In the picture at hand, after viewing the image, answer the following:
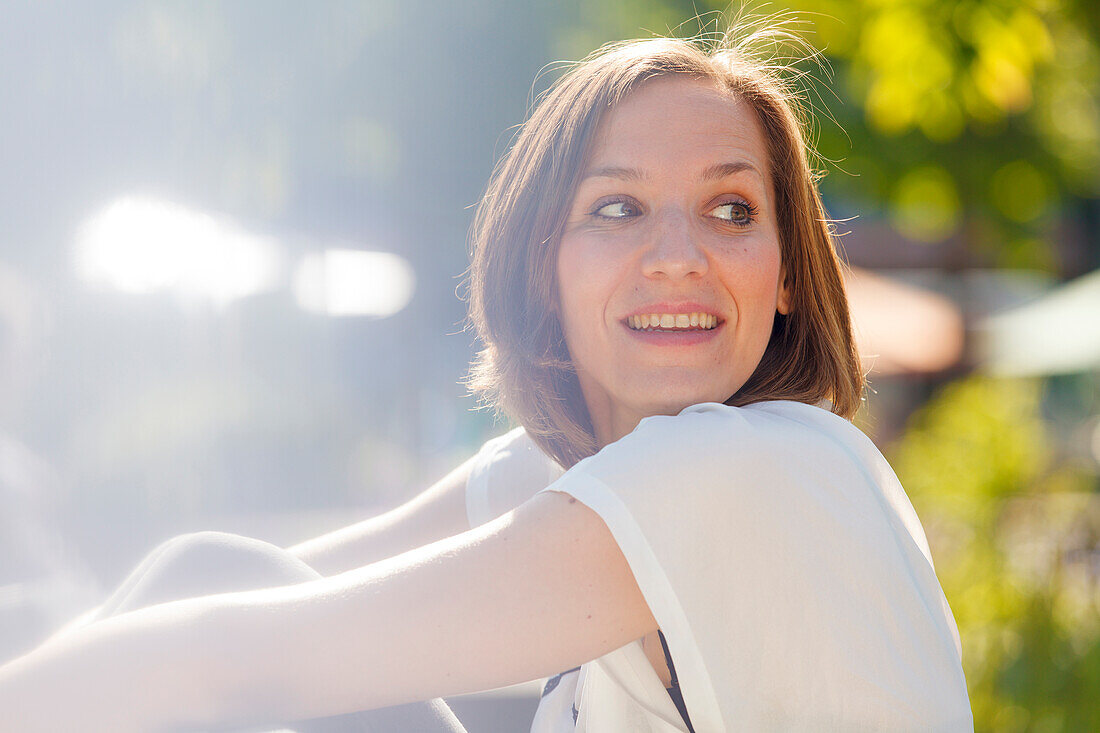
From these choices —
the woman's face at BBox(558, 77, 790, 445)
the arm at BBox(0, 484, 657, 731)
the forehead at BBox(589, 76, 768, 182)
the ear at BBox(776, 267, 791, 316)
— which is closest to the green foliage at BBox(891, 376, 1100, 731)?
the ear at BBox(776, 267, 791, 316)

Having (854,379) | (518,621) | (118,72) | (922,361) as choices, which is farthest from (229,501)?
(922,361)

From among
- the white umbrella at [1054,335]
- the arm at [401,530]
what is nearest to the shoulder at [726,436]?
the arm at [401,530]

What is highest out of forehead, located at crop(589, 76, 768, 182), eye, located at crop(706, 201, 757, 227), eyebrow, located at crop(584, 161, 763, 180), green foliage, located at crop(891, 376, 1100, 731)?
forehead, located at crop(589, 76, 768, 182)

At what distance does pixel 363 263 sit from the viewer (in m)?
6.67

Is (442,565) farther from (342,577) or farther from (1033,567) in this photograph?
(1033,567)

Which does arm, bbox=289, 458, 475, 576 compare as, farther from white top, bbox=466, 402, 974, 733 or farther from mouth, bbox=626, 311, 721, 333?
white top, bbox=466, 402, 974, 733

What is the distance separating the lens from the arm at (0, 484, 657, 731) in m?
1.01

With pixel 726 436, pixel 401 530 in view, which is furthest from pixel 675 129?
pixel 401 530

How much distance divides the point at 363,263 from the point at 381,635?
5857mm

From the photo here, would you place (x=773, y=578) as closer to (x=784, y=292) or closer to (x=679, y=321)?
(x=679, y=321)

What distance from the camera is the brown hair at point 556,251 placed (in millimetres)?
1529

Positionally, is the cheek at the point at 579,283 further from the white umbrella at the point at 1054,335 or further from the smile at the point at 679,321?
the white umbrella at the point at 1054,335

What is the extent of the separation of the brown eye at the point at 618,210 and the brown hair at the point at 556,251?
66 millimetres

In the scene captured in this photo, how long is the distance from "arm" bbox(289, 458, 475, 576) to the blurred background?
390 mm
